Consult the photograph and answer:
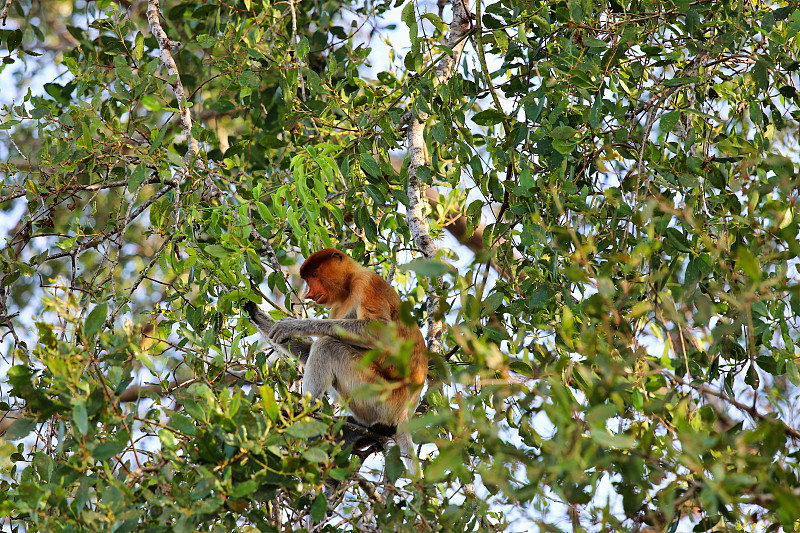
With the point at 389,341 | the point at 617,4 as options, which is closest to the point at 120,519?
the point at 389,341

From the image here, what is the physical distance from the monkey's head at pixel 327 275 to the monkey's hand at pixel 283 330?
1.01 feet

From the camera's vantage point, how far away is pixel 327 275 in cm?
368

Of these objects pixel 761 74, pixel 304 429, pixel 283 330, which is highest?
pixel 761 74

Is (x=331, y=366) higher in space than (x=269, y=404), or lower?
higher

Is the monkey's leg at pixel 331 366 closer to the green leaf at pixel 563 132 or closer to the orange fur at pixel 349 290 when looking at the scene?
the orange fur at pixel 349 290

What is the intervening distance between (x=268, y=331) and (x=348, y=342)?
0.38 meters

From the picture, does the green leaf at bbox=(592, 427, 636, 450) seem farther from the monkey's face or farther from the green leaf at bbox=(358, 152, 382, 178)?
the monkey's face

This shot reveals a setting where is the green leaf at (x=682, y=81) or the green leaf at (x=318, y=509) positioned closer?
the green leaf at (x=318, y=509)

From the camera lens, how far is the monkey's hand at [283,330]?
3.30 m

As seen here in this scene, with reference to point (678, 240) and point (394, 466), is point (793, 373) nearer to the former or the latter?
point (678, 240)

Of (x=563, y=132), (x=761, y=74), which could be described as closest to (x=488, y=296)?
(x=563, y=132)

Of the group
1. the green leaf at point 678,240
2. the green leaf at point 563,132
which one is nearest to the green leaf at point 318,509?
the green leaf at point 678,240

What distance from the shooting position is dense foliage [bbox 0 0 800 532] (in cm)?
162

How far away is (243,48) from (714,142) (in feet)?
6.67
